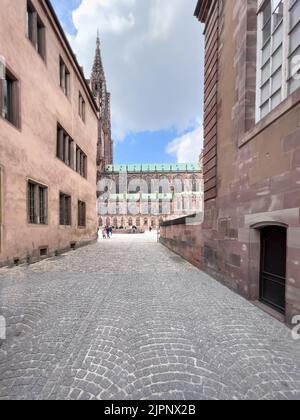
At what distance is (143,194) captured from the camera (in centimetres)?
8981

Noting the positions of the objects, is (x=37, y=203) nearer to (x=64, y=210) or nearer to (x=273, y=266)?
(x=64, y=210)

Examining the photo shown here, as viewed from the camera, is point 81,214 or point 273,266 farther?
point 81,214

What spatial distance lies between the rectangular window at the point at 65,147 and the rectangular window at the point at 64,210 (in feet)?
7.35

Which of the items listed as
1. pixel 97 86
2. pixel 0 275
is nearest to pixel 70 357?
pixel 0 275

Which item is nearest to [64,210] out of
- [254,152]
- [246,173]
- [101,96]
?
[246,173]

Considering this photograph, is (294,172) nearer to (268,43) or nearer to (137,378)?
(268,43)

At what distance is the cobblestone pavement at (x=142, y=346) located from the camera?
88.4 inches

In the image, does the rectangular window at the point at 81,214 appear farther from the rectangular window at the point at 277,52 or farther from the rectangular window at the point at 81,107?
the rectangular window at the point at 277,52

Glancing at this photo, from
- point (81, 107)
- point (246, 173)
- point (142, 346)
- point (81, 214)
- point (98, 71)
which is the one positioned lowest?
point (142, 346)

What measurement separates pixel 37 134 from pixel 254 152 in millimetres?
9626

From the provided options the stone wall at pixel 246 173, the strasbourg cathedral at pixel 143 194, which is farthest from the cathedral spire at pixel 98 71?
the stone wall at pixel 246 173

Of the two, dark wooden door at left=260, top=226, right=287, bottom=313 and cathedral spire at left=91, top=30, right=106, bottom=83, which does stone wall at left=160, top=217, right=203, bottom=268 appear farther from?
cathedral spire at left=91, top=30, right=106, bottom=83

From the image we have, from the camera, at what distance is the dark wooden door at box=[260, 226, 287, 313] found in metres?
4.34

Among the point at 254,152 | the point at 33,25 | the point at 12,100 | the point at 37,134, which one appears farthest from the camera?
the point at 37,134
